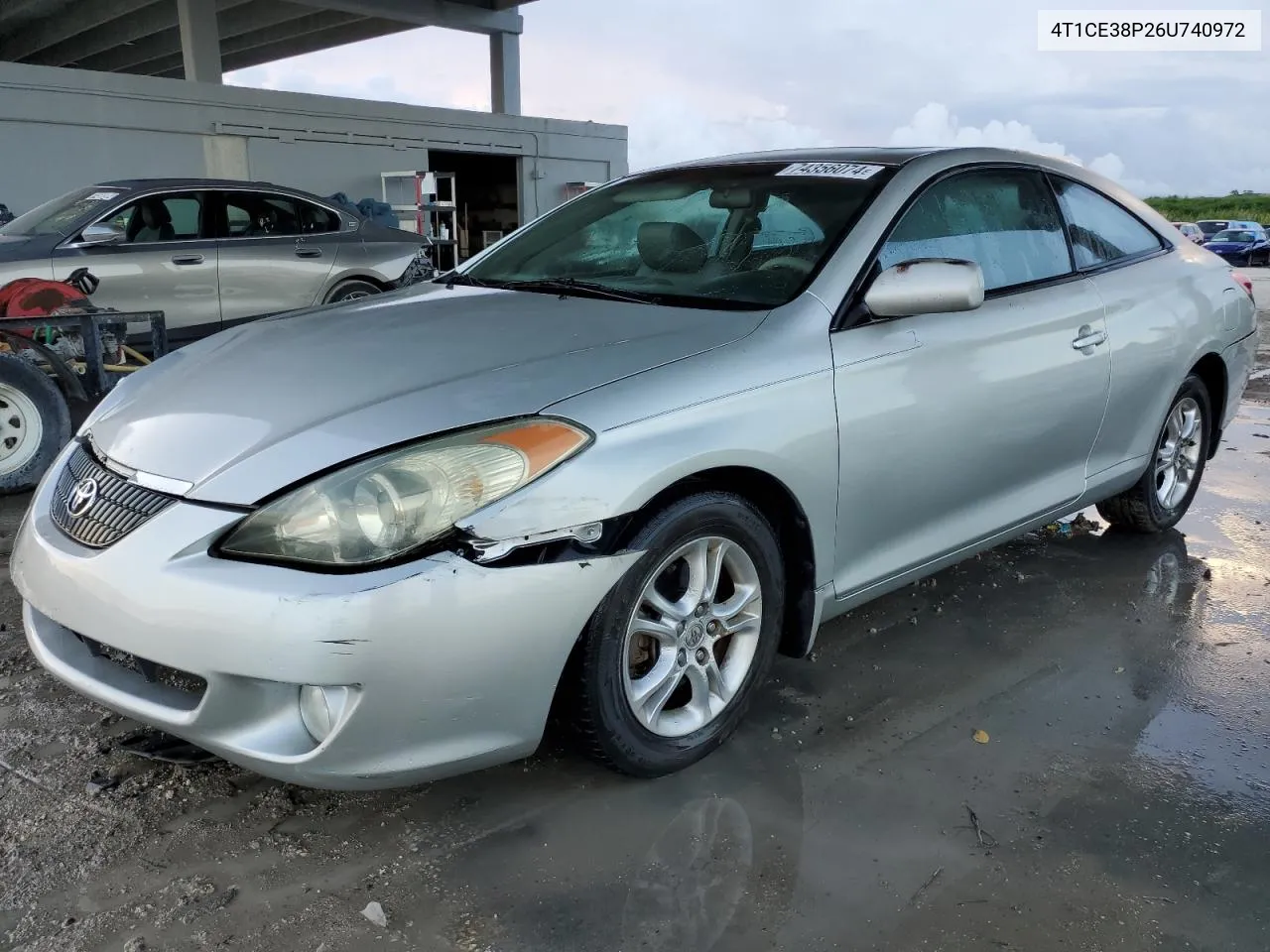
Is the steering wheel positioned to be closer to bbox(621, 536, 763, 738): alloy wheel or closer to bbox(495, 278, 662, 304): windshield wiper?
bbox(495, 278, 662, 304): windshield wiper

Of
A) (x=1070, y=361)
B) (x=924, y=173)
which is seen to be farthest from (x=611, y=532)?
(x=1070, y=361)

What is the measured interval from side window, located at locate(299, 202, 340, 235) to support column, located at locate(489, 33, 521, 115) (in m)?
12.9

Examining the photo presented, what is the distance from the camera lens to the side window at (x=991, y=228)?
10.0ft

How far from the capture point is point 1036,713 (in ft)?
9.55

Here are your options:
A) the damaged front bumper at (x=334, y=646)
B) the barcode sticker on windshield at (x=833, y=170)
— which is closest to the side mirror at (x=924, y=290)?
the barcode sticker on windshield at (x=833, y=170)

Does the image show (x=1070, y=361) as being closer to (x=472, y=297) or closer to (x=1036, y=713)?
(x=1036, y=713)

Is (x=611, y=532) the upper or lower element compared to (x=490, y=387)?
lower

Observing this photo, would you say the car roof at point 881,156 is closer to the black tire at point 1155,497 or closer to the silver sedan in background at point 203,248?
the black tire at point 1155,497

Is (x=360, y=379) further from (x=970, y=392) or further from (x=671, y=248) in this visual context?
(x=970, y=392)

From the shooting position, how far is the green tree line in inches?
Answer: 2290

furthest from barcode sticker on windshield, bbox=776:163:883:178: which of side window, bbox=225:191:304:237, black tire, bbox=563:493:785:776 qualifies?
side window, bbox=225:191:304:237

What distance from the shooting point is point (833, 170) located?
321 cm

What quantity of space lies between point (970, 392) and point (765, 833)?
1427mm

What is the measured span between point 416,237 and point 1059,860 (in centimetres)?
810
